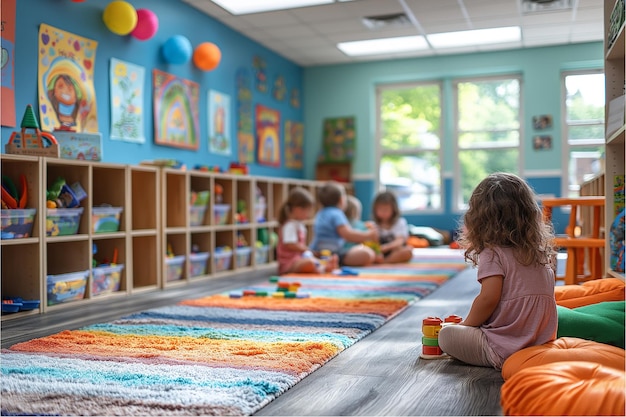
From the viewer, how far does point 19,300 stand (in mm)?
3281

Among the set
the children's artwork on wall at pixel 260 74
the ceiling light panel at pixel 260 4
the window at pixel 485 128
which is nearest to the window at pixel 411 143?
the window at pixel 485 128

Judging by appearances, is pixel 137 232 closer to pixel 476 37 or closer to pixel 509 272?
pixel 509 272

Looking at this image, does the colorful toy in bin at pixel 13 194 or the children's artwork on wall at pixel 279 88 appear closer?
the colorful toy in bin at pixel 13 194

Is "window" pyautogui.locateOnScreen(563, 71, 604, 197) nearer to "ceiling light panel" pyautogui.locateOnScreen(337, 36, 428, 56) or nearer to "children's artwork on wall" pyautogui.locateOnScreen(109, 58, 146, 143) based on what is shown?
"ceiling light panel" pyautogui.locateOnScreen(337, 36, 428, 56)

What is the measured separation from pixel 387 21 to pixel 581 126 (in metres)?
2.77

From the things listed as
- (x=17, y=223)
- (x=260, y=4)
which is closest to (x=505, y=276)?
(x=17, y=223)

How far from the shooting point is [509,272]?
6.75 ft

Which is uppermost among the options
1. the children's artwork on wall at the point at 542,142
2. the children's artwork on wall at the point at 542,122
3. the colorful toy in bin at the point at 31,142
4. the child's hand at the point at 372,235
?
the children's artwork on wall at the point at 542,122

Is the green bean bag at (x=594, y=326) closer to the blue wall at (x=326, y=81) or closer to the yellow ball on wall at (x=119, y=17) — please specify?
the blue wall at (x=326, y=81)

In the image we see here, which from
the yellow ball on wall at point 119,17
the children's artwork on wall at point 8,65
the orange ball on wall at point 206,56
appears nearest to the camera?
the children's artwork on wall at point 8,65

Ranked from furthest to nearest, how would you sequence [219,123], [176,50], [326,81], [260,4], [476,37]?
[326,81] → [476,37] → [219,123] → [260,4] → [176,50]

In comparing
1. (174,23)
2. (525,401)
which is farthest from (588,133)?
(525,401)

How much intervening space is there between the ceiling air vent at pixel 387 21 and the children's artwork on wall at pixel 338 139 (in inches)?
73.1

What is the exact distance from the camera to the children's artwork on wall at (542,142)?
7512 mm
